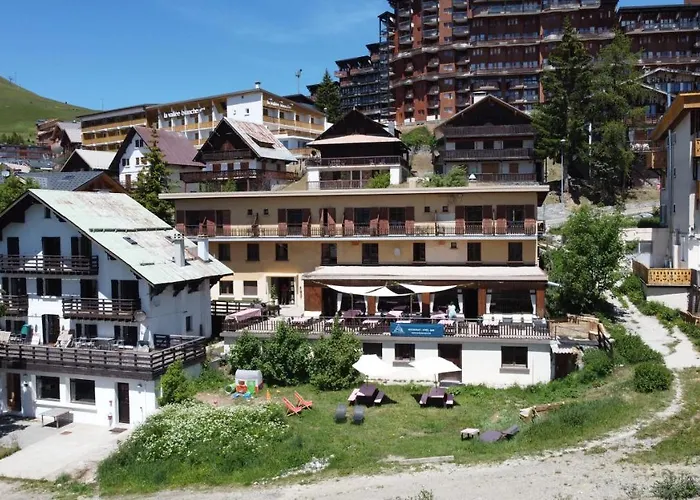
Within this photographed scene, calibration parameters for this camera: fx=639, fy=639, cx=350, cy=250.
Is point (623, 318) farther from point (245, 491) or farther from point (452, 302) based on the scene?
point (245, 491)

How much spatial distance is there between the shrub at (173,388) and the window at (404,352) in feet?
33.3

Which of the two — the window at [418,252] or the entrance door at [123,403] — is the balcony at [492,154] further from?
the entrance door at [123,403]

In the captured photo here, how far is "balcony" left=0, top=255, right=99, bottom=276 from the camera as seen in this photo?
33031 mm

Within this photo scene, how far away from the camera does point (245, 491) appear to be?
68.5 feet

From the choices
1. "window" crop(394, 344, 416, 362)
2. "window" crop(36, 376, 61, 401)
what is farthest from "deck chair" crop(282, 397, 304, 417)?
"window" crop(36, 376, 61, 401)

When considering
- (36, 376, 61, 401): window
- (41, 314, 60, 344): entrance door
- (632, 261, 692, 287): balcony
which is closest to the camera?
(36, 376, 61, 401): window

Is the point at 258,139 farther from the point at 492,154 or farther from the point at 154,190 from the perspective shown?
the point at 492,154

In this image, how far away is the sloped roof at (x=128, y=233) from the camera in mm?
32312

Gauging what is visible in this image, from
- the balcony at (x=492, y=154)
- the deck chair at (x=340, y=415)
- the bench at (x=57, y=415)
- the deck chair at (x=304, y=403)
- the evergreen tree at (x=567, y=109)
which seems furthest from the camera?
the evergreen tree at (x=567, y=109)

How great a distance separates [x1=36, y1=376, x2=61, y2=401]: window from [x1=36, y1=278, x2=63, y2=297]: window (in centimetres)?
497

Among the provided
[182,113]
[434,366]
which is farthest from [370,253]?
[182,113]

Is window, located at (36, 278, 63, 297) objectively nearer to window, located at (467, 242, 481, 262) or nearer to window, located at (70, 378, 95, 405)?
window, located at (70, 378, 95, 405)

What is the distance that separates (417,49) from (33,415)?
3511 inches

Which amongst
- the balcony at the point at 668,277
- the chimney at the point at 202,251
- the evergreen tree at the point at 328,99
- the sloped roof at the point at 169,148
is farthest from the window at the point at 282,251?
the evergreen tree at the point at 328,99
